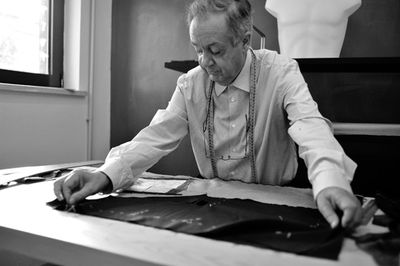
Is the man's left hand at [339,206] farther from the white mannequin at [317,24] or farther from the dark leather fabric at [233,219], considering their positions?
the white mannequin at [317,24]

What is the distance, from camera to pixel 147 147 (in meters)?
1.12

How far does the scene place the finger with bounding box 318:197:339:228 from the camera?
639 millimetres

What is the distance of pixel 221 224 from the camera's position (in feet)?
2.19

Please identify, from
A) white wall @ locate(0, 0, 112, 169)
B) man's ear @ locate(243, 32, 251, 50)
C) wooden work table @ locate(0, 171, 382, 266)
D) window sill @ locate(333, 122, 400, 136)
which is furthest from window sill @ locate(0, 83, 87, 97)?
window sill @ locate(333, 122, 400, 136)

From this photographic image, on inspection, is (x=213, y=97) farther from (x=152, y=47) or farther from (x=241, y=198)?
(x=152, y=47)

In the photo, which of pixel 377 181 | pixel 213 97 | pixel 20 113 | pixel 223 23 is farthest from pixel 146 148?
pixel 377 181

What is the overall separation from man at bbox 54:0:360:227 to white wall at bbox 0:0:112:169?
1.05 m

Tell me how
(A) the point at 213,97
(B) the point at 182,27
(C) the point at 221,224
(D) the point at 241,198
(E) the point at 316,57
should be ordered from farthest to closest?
(B) the point at 182,27, (E) the point at 316,57, (A) the point at 213,97, (D) the point at 241,198, (C) the point at 221,224

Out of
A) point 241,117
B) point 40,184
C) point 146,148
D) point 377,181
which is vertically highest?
point 241,117

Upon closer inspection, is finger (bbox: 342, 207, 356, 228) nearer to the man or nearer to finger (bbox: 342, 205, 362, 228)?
finger (bbox: 342, 205, 362, 228)

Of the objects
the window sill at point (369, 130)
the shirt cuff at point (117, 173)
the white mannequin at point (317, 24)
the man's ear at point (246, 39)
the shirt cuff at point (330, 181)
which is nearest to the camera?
the shirt cuff at point (330, 181)

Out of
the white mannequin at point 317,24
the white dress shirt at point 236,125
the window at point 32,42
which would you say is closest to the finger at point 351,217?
the white dress shirt at point 236,125

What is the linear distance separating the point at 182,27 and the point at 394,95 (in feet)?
3.91

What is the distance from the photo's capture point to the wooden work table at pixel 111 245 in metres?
0.54
